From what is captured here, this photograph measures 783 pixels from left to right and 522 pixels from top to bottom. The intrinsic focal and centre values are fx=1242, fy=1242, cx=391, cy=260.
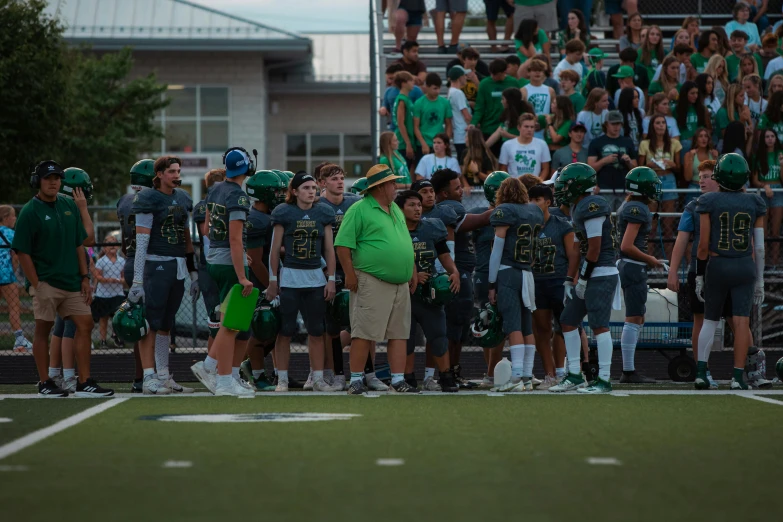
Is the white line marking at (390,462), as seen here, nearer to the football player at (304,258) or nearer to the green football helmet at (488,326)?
the football player at (304,258)

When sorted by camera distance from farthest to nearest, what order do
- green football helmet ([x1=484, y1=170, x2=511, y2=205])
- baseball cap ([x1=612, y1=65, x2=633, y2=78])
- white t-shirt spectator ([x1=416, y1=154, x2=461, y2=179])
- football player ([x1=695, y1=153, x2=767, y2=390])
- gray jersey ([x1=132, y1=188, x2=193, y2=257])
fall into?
baseball cap ([x1=612, y1=65, x2=633, y2=78]) < white t-shirt spectator ([x1=416, y1=154, x2=461, y2=179]) < green football helmet ([x1=484, y1=170, x2=511, y2=205]) < football player ([x1=695, y1=153, x2=767, y2=390]) < gray jersey ([x1=132, y1=188, x2=193, y2=257])

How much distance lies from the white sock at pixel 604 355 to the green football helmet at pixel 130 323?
3694 mm

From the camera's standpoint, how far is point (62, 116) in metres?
23.8

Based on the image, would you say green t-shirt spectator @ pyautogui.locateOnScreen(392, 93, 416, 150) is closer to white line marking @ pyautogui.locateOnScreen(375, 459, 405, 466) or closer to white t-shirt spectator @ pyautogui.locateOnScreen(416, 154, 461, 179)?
white t-shirt spectator @ pyautogui.locateOnScreen(416, 154, 461, 179)

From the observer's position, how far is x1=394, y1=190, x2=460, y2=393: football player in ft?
34.0

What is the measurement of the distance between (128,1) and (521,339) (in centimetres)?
2754

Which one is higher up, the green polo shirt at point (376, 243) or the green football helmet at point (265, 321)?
the green polo shirt at point (376, 243)

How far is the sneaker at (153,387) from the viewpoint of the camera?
33.2 ft

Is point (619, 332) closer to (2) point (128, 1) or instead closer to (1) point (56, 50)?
(1) point (56, 50)

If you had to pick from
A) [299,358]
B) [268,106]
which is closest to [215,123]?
[268,106]

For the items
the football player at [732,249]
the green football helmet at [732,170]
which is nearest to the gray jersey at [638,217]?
the football player at [732,249]

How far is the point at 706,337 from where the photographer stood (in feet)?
34.0

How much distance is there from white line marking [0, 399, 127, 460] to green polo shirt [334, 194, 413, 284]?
2.18 metres

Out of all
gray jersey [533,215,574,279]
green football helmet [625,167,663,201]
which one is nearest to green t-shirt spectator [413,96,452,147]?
gray jersey [533,215,574,279]
